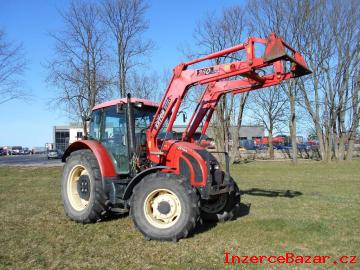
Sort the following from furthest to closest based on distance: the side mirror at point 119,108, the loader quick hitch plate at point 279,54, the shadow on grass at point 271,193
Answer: the shadow on grass at point 271,193
the side mirror at point 119,108
the loader quick hitch plate at point 279,54

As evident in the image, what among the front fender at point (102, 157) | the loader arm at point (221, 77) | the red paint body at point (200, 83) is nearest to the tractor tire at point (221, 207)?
the red paint body at point (200, 83)

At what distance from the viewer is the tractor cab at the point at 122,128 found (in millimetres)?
7059

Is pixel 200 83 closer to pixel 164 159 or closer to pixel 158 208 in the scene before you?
pixel 164 159

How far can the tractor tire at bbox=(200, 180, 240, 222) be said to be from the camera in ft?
23.5

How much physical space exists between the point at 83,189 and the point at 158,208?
2054 mm

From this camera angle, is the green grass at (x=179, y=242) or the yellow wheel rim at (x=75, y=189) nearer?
the green grass at (x=179, y=242)

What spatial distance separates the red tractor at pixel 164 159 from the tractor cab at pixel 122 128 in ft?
0.06

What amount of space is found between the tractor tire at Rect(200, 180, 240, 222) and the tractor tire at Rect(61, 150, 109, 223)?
1.82 metres

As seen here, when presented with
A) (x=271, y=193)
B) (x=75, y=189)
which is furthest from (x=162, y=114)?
(x=271, y=193)

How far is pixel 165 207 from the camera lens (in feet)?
20.3

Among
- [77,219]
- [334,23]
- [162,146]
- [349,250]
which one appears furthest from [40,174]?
[334,23]

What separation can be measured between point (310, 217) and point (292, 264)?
2996 millimetres

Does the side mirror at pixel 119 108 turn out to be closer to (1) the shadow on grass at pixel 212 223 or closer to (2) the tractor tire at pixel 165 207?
(2) the tractor tire at pixel 165 207

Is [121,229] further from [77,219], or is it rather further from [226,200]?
[226,200]
